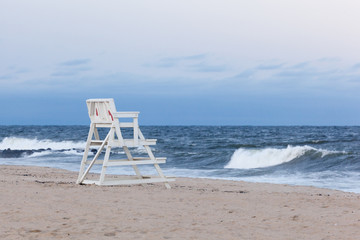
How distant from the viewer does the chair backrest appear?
10.3 meters

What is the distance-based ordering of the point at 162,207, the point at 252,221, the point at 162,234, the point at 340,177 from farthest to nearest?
the point at 340,177
the point at 162,207
the point at 252,221
the point at 162,234

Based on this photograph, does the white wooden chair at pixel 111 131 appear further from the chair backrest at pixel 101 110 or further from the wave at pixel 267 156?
the wave at pixel 267 156

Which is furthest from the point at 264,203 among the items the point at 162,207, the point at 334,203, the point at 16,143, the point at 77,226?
the point at 16,143

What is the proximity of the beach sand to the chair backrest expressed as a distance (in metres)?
1.40

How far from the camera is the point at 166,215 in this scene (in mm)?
7355

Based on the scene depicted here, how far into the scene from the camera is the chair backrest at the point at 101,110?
1026 cm

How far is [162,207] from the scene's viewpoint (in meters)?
8.08

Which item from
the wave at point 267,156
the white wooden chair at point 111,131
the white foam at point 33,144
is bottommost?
the white foam at point 33,144

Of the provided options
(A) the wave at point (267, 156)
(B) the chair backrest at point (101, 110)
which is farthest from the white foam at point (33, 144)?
(B) the chair backrest at point (101, 110)

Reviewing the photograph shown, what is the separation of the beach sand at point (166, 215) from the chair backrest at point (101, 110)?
55.0 inches

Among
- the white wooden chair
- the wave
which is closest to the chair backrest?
the white wooden chair

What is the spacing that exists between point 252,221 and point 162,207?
1523mm

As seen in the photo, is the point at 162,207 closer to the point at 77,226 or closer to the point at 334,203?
the point at 77,226

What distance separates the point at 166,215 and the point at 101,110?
3753mm
